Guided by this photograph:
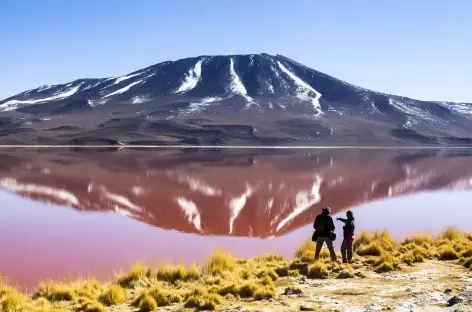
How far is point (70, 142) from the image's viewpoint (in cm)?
9806

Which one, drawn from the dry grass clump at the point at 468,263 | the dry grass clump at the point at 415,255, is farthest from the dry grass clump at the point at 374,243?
the dry grass clump at the point at 468,263

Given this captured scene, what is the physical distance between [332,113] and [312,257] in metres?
143

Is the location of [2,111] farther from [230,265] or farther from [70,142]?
[230,265]

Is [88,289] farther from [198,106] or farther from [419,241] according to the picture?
[198,106]

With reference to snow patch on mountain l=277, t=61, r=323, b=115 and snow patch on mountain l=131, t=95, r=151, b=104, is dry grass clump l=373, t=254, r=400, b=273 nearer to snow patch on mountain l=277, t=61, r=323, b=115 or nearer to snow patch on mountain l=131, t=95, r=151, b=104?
snow patch on mountain l=277, t=61, r=323, b=115

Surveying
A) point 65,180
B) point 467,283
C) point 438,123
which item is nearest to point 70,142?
point 65,180

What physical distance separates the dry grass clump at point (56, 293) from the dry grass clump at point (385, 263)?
17.9 ft

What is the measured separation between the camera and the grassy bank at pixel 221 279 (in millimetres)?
7777

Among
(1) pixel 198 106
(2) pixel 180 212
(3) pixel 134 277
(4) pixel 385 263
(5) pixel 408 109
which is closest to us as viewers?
(3) pixel 134 277

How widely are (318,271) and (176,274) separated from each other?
2574mm

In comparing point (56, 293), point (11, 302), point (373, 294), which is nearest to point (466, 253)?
point (373, 294)

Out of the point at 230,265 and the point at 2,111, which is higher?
the point at 2,111

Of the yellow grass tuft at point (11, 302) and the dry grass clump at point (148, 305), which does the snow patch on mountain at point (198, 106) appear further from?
the dry grass clump at point (148, 305)

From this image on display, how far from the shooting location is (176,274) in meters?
9.57
